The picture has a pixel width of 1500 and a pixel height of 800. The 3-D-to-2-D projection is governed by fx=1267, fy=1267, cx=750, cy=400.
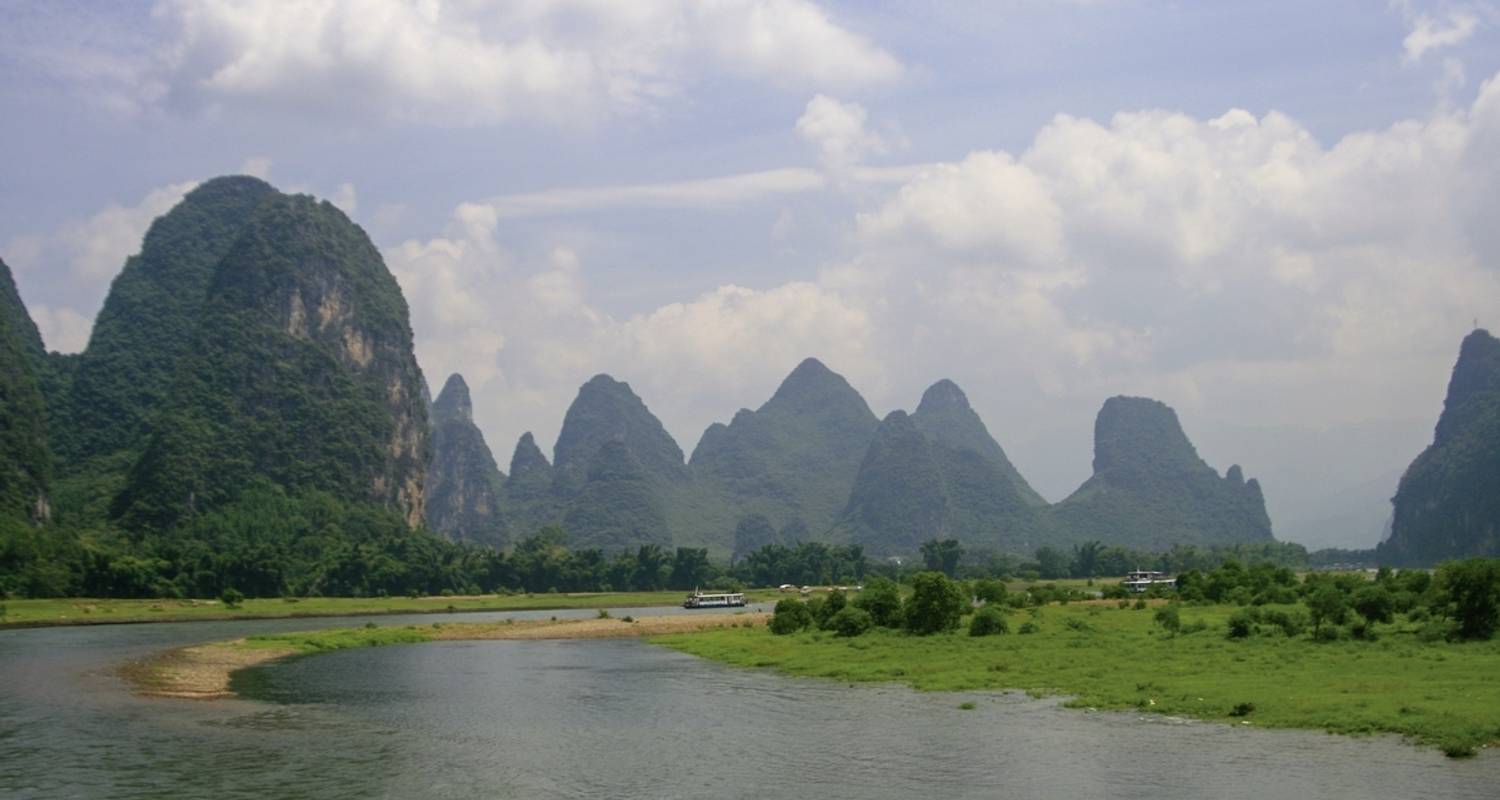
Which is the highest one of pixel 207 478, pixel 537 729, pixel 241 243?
pixel 241 243

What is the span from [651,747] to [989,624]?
2097 cm

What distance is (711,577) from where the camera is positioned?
12125cm

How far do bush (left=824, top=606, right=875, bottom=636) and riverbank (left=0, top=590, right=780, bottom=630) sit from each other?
42.7 m

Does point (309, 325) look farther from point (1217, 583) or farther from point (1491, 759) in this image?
point (1491, 759)

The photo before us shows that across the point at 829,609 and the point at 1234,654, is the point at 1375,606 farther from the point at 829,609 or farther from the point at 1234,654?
the point at 829,609

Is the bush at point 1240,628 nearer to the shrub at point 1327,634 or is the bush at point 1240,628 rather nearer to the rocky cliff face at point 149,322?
the shrub at point 1327,634

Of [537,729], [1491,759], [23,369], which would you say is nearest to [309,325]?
[23,369]

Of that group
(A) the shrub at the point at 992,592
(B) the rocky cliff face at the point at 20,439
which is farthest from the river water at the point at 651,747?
(B) the rocky cliff face at the point at 20,439

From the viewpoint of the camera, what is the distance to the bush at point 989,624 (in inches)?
1722

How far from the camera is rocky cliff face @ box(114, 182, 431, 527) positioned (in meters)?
118

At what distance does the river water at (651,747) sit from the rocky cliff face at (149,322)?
10482cm

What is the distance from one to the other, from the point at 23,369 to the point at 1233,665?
115 m

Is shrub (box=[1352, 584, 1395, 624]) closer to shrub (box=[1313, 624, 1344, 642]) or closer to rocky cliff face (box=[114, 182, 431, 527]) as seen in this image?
shrub (box=[1313, 624, 1344, 642])

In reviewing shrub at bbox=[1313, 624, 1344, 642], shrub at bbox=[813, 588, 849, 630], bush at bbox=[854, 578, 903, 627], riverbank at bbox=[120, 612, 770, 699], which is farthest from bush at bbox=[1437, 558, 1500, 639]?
riverbank at bbox=[120, 612, 770, 699]
